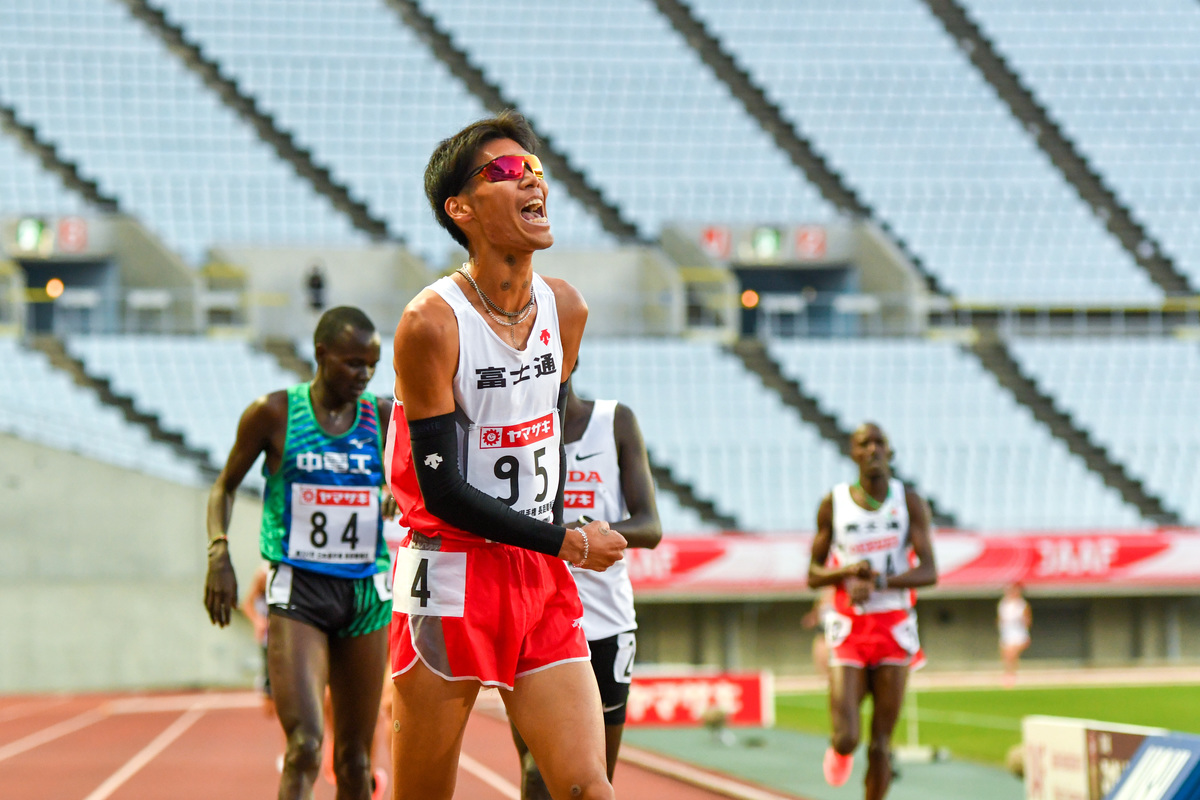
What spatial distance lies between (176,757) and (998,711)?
9.81m

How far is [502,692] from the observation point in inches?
150

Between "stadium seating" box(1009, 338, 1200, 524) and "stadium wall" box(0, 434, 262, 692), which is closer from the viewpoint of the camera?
"stadium wall" box(0, 434, 262, 692)

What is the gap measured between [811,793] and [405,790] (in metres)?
6.89

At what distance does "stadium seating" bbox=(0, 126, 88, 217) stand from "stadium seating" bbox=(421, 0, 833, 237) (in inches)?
355

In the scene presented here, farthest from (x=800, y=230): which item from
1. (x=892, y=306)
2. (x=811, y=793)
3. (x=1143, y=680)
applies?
(x=811, y=793)

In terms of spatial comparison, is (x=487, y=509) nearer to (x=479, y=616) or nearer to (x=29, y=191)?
(x=479, y=616)

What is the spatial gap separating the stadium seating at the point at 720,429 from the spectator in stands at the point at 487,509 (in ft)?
70.3

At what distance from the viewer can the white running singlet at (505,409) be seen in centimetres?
371

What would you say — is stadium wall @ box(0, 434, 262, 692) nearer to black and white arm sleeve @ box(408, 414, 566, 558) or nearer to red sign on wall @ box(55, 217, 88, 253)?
red sign on wall @ box(55, 217, 88, 253)

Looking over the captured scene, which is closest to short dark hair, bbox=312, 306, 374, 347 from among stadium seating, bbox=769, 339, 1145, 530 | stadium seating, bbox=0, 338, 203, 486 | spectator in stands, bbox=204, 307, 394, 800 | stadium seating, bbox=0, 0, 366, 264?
spectator in stands, bbox=204, 307, 394, 800

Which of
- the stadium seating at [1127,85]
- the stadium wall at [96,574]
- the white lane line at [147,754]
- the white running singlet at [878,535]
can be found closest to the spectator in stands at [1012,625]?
the stadium seating at [1127,85]

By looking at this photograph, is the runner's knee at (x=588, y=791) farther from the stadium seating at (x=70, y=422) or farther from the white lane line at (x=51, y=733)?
the stadium seating at (x=70, y=422)

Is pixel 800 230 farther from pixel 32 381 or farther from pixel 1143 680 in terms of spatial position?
pixel 32 381

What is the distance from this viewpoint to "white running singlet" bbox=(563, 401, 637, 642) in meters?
5.56
